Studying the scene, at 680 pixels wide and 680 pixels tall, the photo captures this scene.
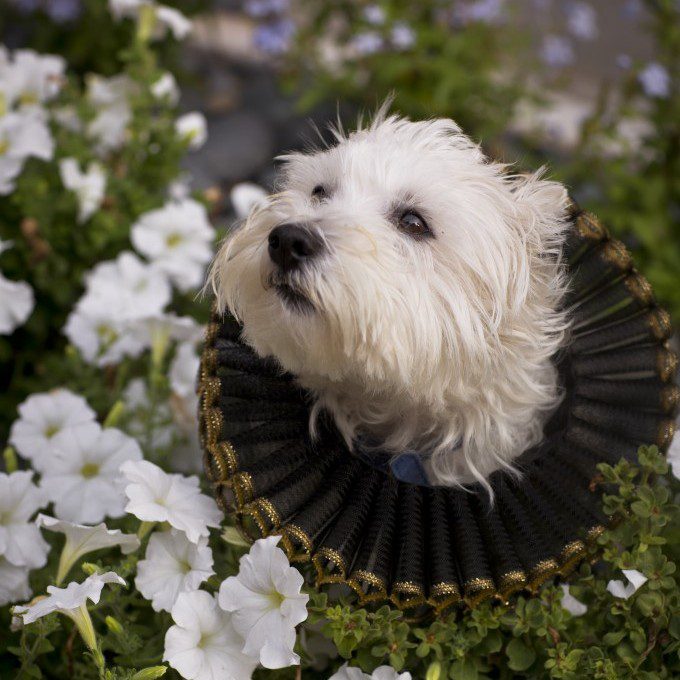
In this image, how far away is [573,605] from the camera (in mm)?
1551

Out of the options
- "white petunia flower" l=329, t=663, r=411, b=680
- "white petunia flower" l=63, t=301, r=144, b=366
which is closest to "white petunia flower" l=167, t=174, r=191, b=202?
"white petunia flower" l=63, t=301, r=144, b=366

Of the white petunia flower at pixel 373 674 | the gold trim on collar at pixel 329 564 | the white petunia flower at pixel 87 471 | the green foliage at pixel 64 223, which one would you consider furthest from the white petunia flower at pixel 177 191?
the white petunia flower at pixel 373 674

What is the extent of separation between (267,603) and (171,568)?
0.71 ft

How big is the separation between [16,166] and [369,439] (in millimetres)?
1229

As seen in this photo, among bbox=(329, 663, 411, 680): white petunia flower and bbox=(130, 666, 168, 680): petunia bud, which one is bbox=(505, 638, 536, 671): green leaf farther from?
bbox=(130, 666, 168, 680): petunia bud

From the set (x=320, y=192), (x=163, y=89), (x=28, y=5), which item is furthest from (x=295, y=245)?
(x=28, y=5)

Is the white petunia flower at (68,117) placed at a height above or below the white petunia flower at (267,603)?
below

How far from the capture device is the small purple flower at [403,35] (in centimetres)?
360

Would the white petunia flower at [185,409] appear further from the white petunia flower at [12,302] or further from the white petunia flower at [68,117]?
the white petunia flower at [68,117]

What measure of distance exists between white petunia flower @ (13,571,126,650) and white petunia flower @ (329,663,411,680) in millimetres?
381

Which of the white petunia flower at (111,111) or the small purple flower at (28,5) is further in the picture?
the small purple flower at (28,5)

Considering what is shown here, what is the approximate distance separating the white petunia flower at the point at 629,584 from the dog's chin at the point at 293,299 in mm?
659

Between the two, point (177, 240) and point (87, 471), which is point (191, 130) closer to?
point (177, 240)

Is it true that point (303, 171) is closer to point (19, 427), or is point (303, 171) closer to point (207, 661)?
point (19, 427)
